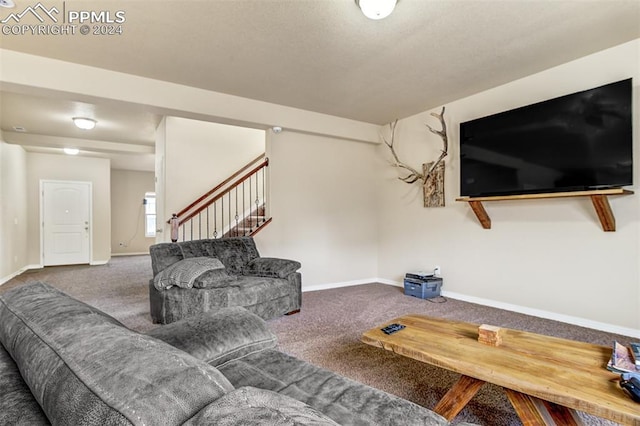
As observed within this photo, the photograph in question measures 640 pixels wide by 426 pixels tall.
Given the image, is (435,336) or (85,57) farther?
(85,57)

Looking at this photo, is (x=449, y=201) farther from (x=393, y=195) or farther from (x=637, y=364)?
(x=637, y=364)

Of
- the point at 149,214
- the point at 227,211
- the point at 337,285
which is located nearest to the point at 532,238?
the point at 337,285

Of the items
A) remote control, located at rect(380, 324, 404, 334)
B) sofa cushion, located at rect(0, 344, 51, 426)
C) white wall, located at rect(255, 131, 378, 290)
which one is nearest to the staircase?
white wall, located at rect(255, 131, 378, 290)

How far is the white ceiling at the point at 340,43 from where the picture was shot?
8.35 feet

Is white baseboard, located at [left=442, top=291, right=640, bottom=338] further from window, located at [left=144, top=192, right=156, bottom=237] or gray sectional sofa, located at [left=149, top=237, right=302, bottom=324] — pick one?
window, located at [left=144, top=192, right=156, bottom=237]

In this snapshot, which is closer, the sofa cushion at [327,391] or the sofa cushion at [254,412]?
the sofa cushion at [254,412]

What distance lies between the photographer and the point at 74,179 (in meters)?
7.82

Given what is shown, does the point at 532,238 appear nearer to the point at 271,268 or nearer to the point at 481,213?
the point at 481,213

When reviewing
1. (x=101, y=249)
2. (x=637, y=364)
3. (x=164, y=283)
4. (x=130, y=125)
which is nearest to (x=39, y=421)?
(x=637, y=364)

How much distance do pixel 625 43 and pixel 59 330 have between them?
458 cm

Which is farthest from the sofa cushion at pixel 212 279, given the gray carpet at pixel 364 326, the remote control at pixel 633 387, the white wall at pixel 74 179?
the white wall at pixel 74 179

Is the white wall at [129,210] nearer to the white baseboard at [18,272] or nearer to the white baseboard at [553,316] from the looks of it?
the white baseboard at [18,272]

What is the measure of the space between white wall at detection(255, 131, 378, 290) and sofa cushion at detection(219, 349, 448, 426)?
345cm

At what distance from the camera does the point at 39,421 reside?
64cm
